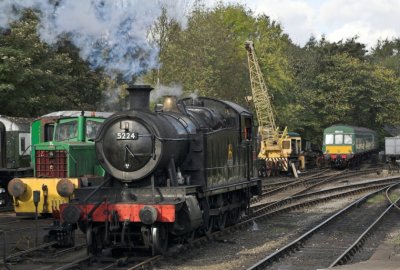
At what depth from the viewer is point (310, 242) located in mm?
12797

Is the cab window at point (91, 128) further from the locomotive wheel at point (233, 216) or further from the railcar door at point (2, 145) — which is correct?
the railcar door at point (2, 145)

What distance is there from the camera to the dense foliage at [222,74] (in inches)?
907

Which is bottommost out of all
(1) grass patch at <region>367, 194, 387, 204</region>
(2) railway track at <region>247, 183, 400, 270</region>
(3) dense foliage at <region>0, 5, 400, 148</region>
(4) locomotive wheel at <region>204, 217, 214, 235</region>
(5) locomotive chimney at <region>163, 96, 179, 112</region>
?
(2) railway track at <region>247, 183, 400, 270</region>

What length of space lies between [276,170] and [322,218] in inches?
806

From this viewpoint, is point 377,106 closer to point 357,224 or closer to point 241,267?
point 357,224

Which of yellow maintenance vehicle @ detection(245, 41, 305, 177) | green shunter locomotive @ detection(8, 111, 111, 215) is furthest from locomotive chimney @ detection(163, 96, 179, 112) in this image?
yellow maintenance vehicle @ detection(245, 41, 305, 177)

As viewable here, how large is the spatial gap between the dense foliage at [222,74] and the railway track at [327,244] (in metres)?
7.32

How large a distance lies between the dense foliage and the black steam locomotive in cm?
478

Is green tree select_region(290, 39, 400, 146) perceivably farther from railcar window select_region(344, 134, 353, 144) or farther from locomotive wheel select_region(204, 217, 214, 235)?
locomotive wheel select_region(204, 217, 214, 235)

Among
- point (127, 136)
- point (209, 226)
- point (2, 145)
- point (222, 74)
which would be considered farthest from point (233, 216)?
point (222, 74)

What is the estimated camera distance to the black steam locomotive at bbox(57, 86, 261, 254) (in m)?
10.3

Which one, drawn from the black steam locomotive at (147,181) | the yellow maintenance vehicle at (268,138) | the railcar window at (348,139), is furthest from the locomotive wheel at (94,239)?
the railcar window at (348,139)

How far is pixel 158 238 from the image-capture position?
10.4 m

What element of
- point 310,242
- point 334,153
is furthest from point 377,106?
point 310,242
